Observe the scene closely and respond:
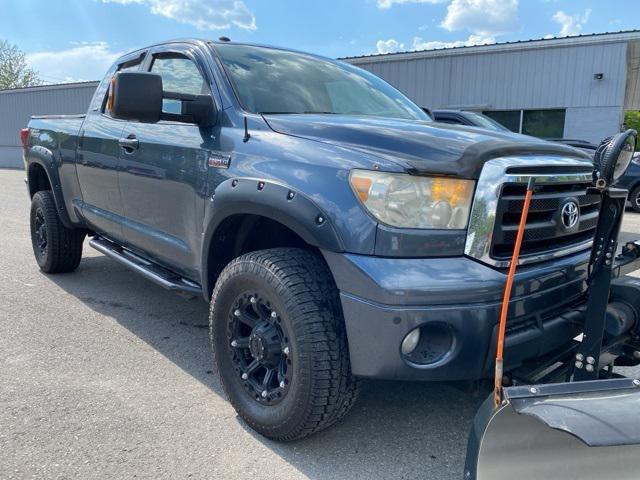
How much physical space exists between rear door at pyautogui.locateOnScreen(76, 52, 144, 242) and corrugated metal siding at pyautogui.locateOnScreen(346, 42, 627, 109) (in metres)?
14.1

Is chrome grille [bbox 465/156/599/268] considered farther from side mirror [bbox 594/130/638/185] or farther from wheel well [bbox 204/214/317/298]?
wheel well [bbox 204/214/317/298]

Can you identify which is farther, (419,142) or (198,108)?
(198,108)

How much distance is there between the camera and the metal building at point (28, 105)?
2556 cm

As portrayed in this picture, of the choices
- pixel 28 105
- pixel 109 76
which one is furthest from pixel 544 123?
pixel 28 105

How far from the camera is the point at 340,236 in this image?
220cm

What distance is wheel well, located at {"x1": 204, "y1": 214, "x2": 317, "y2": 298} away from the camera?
2840mm

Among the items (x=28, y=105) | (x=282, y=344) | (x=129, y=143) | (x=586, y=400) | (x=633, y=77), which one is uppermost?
(x=633, y=77)

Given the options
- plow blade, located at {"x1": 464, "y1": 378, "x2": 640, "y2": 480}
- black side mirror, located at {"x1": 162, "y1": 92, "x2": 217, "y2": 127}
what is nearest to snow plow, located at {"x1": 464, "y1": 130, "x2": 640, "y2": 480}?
plow blade, located at {"x1": 464, "y1": 378, "x2": 640, "y2": 480}

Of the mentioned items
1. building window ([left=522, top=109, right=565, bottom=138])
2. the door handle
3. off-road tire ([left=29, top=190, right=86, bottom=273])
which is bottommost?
off-road tire ([left=29, top=190, right=86, bottom=273])

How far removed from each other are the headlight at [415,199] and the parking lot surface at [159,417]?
959 millimetres

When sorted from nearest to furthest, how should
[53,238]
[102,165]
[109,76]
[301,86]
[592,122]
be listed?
[301,86], [102,165], [109,76], [53,238], [592,122]

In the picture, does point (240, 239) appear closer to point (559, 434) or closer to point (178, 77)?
point (178, 77)

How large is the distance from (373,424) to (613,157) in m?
1.66

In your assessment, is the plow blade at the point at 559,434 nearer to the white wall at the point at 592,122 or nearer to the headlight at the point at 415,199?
Result: the headlight at the point at 415,199
